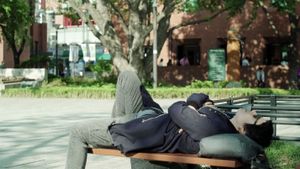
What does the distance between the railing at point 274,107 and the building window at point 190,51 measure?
34945mm

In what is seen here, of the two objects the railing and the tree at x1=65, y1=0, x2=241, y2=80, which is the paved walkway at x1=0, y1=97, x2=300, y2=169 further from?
the tree at x1=65, y1=0, x2=241, y2=80

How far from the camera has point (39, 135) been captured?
12539 millimetres

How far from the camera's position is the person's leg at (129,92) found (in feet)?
18.1

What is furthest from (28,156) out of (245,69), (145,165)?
(245,69)

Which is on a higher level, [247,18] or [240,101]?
[247,18]

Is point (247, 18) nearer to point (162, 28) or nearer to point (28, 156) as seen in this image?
point (162, 28)

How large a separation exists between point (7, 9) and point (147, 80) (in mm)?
8876

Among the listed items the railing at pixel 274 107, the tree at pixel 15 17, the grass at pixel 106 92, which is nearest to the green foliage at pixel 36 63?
the tree at pixel 15 17

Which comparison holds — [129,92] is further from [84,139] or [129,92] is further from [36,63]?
[36,63]

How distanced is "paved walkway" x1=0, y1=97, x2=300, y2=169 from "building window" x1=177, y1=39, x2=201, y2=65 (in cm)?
2164

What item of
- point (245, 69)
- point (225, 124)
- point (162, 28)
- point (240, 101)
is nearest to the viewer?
point (225, 124)

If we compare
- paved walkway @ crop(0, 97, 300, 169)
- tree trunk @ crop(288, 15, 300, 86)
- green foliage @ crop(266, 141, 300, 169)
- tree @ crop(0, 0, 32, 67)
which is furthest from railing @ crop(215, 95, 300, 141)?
tree trunk @ crop(288, 15, 300, 86)

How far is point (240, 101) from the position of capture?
8344 mm

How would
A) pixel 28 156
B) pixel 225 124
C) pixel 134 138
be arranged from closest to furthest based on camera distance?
1. pixel 225 124
2. pixel 134 138
3. pixel 28 156
